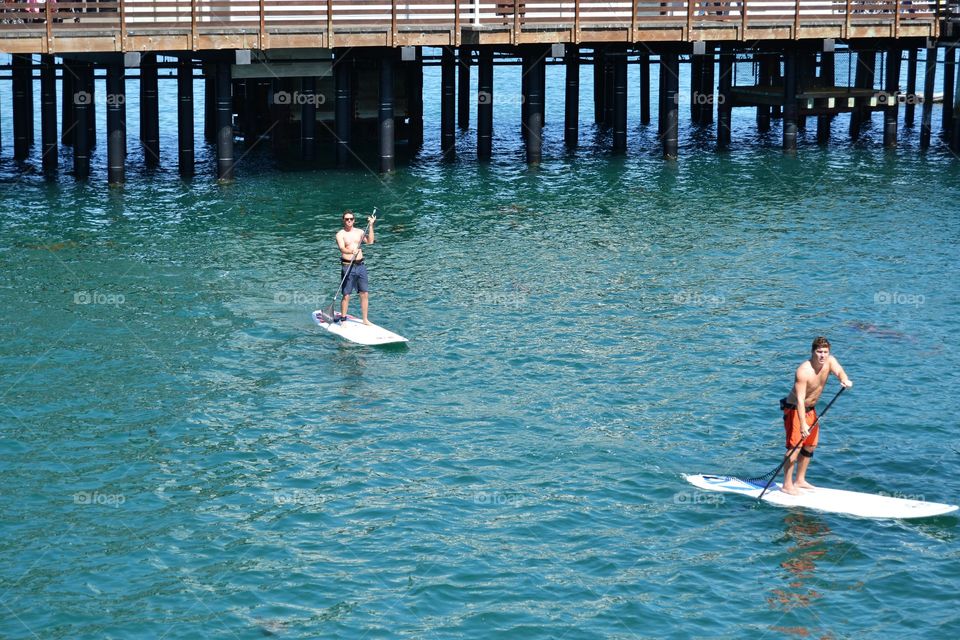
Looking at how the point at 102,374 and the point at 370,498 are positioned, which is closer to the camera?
the point at 370,498

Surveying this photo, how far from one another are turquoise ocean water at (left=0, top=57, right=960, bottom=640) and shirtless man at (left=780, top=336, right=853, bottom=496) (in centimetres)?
63

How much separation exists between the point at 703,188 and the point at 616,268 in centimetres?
1006

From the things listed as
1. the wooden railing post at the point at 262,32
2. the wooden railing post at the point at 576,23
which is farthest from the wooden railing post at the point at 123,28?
the wooden railing post at the point at 576,23

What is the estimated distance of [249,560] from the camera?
1669 centimetres

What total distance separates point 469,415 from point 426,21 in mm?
21056

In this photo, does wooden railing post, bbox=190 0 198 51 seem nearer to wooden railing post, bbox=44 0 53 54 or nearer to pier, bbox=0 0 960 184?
pier, bbox=0 0 960 184

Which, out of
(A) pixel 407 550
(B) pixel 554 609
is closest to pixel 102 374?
(A) pixel 407 550

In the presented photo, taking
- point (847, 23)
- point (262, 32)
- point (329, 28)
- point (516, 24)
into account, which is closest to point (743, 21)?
point (847, 23)

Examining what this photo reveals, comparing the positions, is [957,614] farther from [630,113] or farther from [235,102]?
[630,113]

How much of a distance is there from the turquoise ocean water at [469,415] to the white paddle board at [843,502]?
0.22 meters

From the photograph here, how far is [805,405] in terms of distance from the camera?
1775 cm

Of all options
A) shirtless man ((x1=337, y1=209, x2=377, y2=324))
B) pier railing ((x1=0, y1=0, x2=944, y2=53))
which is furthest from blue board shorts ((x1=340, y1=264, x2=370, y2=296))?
pier railing ((x1=0, y1=0, x2=944, y2=53))

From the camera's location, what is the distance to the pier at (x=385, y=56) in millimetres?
37250

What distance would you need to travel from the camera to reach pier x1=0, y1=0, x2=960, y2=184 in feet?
122
